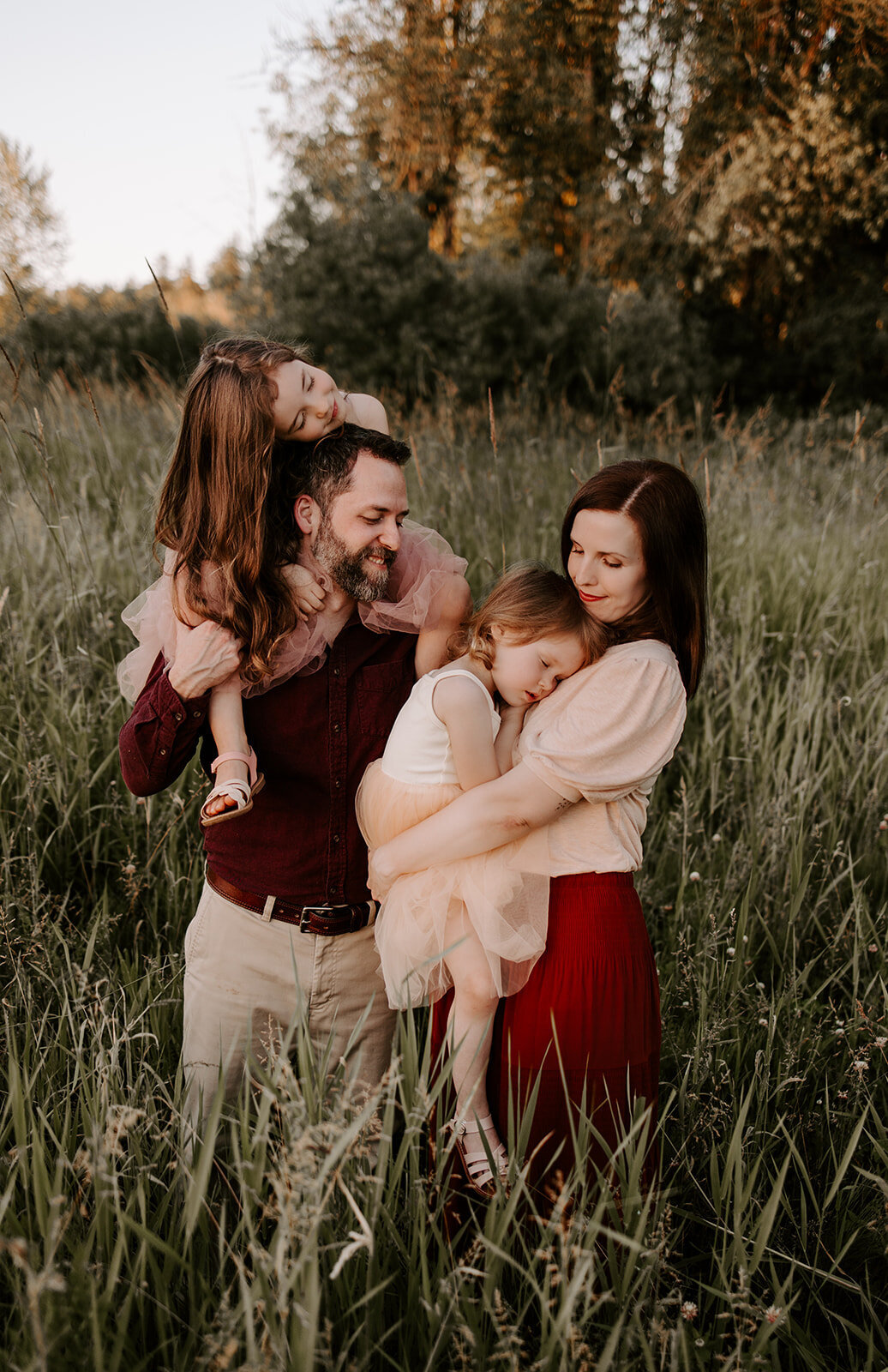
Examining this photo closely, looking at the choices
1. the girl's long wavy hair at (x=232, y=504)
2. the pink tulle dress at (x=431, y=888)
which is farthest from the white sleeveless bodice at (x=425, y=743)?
the girl's long wavy hair at (x=232, y=504)

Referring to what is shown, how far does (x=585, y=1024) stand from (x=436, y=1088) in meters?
0.46

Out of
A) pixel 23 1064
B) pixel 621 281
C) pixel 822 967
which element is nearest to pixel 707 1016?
pixel 822 967

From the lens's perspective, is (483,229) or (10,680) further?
(483,229)

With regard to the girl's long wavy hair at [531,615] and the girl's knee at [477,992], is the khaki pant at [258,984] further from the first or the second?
the girl's long wavy hair at [531,615]

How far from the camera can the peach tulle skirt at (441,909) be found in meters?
1.67

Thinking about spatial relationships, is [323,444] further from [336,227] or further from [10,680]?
[336,227]

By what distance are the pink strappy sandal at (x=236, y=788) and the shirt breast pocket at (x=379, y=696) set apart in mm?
290

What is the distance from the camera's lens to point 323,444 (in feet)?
6.42

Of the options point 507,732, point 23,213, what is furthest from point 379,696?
point 23,213

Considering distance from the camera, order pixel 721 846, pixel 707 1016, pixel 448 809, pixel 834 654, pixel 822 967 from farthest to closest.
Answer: pixel 834 654, pixel 721 846, pixel 822 967, pixel 707 1016, pixel 448 809

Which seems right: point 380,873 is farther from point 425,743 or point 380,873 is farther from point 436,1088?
point 436,1088

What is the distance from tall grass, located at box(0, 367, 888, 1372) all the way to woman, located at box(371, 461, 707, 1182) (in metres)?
0.15

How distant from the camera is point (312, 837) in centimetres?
196

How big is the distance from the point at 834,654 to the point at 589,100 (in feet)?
45.4
